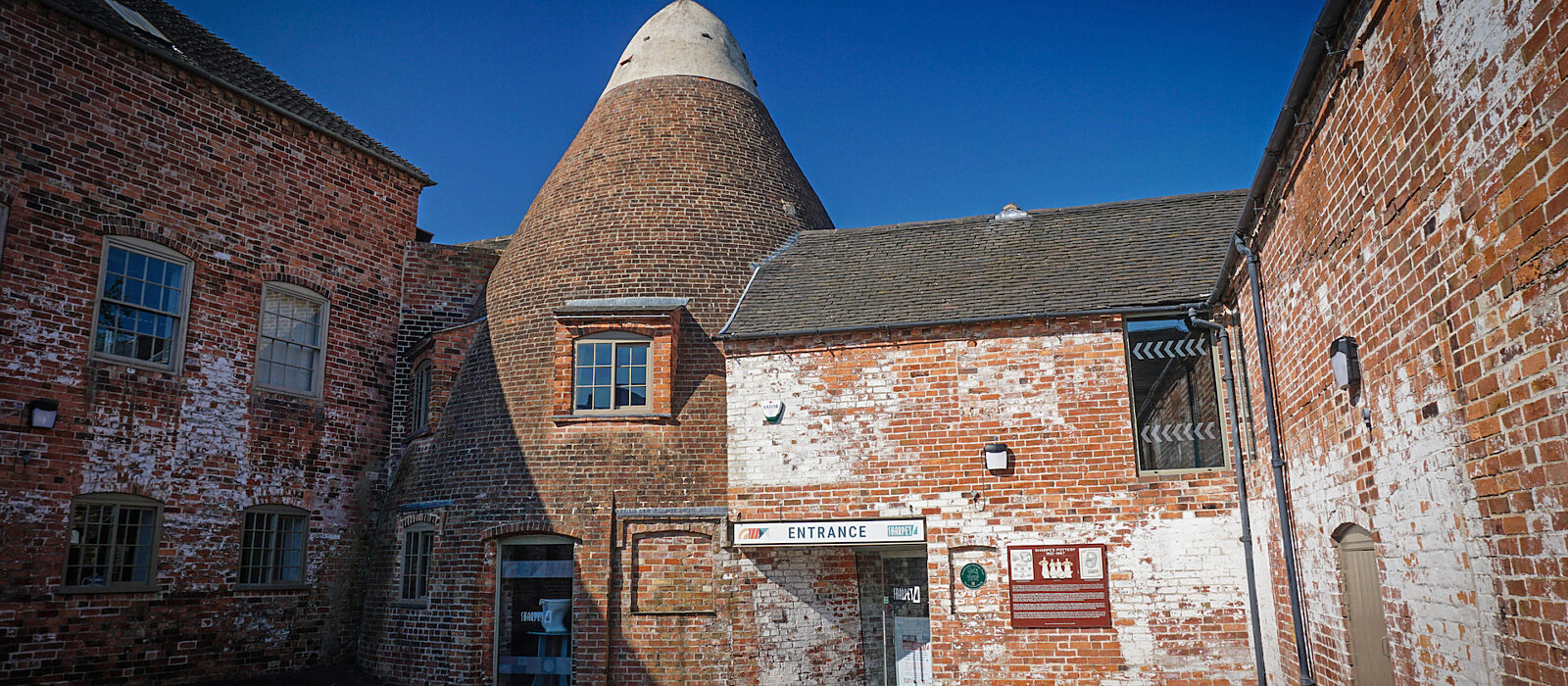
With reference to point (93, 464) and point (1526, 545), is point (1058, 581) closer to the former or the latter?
point (1526, 545)

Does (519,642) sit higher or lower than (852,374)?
lower

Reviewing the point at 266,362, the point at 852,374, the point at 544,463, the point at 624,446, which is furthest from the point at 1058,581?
the point at 266,362

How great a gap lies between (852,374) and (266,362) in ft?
29.5

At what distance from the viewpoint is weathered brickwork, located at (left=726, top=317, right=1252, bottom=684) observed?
11.1 meters

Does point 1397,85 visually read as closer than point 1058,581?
Yes

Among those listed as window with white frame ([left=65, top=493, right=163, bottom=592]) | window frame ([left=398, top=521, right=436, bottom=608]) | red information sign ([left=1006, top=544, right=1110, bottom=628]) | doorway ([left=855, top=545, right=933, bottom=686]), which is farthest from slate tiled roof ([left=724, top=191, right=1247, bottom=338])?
window with white frame ([left=65, top=493, right=163, bottom=592])

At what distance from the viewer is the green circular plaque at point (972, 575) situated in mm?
11836

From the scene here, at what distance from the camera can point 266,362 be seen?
14.8m

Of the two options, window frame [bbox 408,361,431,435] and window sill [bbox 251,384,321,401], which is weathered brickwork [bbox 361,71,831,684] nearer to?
window frame [bbox 408,361,431,435]

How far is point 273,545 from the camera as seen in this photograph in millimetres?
14531

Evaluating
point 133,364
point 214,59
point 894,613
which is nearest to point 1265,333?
point 894,613

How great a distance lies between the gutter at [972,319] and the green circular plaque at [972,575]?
3068 millimetres

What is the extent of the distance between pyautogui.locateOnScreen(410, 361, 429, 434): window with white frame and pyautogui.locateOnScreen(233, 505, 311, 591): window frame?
7.17 ft

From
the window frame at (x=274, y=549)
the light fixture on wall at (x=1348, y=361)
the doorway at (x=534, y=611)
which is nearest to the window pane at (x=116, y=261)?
the window frame at (x=274, y=549)
